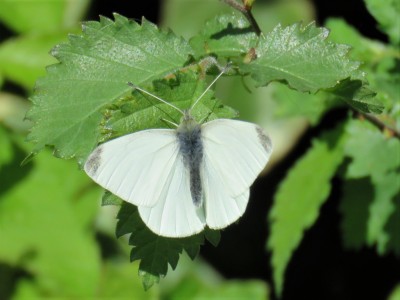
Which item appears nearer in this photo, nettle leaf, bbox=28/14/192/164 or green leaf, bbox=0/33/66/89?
nettle leaf, bbox=28/14/192/164

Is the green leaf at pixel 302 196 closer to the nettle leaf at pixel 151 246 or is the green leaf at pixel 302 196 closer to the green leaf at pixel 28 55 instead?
the nettle leaf at pixel 151 246

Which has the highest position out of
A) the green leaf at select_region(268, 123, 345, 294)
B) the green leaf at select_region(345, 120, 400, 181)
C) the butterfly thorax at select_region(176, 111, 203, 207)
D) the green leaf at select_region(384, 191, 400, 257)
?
the butterfly thorax at select_region(176, 111, 203, 207)

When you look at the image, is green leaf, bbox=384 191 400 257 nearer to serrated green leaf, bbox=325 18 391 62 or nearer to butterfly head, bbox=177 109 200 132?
serrated green leaf, bbox=325 18 391 62

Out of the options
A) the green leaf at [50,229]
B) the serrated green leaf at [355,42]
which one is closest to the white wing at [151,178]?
the serrated green leaf at [355,42]

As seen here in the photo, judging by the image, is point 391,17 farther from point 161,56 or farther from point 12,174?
point 12,174

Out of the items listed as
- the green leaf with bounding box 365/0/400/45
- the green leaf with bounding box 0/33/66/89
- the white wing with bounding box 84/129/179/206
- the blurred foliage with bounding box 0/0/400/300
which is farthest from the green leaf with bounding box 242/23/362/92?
the green leaf with bounding box 0/33/66/89

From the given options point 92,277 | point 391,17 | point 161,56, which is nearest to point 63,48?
point 161,56
